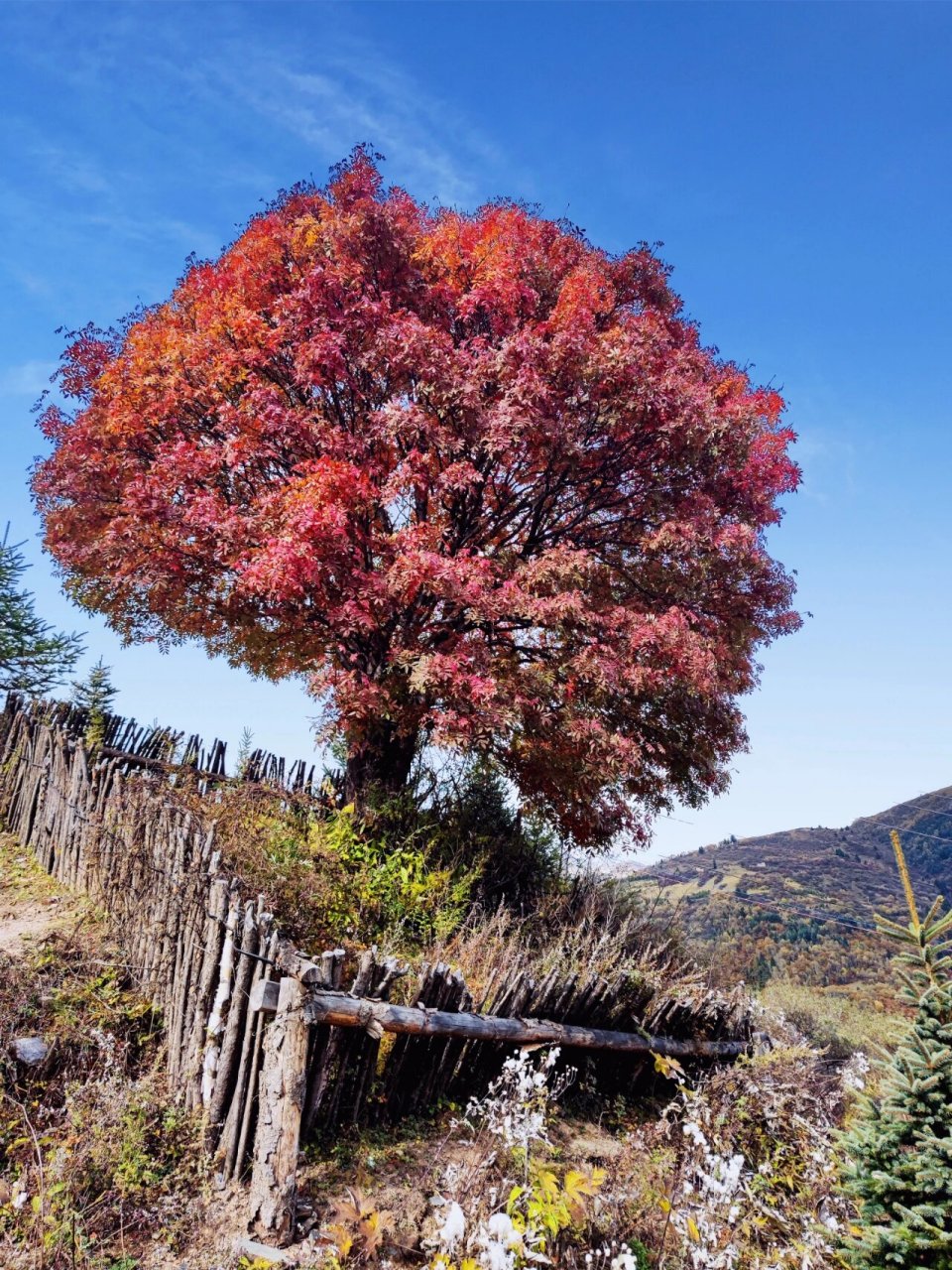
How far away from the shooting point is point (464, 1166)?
4832mm

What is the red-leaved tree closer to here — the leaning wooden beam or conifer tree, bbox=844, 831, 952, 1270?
the leaning wooden beam

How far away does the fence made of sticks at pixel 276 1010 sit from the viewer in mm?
4637

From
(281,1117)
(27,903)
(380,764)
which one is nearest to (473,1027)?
(281,1117)

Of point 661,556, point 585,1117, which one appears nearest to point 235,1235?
point 585,1117

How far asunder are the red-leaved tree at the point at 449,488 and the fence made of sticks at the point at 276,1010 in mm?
2538

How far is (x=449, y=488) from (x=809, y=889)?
3999cm

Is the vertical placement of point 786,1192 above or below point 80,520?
below

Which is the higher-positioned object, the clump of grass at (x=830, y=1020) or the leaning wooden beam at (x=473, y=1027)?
the leaning wooden beam at (x=473, y=1027)

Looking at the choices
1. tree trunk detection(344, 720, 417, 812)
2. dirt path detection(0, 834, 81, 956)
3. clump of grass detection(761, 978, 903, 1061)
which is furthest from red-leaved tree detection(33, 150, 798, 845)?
clump of grass detection(761, 978, 903, 1061)

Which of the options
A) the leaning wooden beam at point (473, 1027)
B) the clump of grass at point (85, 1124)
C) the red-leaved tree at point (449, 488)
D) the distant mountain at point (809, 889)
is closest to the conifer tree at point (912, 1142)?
the leaning wooden beam at point (473, 1027)

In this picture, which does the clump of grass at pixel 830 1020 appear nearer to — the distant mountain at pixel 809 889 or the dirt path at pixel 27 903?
the distant mountain at pixel 809 889

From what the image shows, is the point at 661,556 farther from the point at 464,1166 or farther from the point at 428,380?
the point at 464,1166

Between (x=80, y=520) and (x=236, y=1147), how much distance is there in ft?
27.8

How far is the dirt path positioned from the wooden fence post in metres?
3.38
